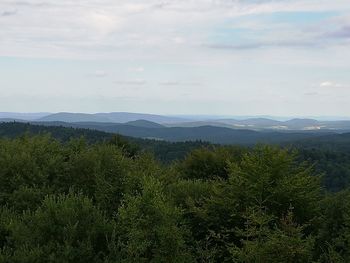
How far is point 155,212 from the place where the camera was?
23188 mm

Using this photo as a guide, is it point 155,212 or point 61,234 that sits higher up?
point 155,212

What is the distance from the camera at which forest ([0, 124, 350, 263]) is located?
22.4 metres

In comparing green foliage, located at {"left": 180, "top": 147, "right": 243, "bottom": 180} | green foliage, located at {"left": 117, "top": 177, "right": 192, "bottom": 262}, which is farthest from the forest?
green foliage, located at {"left": 180, "top": 147, "right": 243, "bottom": 180}

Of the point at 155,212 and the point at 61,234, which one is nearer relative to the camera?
the point at 155,212

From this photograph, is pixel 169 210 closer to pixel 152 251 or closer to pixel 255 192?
pixel 152 251

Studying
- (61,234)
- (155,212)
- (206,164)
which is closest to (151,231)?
(155,212)

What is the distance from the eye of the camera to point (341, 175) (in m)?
130

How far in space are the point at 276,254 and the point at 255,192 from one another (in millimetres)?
8508

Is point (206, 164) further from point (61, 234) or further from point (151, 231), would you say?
point (151, 231)

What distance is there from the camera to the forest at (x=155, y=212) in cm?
2236

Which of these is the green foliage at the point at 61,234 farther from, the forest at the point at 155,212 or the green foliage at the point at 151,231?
the green foliage at the point at 151,231

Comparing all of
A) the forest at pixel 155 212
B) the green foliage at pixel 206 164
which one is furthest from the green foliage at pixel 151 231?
the green foliage at pixel 206 164

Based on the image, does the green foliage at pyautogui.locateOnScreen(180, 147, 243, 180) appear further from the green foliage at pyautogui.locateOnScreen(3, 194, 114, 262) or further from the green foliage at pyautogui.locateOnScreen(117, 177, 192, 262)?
the green foliage at pyautogui.locateOnScreen(117, 177, 192, 262)

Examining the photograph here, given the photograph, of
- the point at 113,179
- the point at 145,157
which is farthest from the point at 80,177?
the point at 145,157
